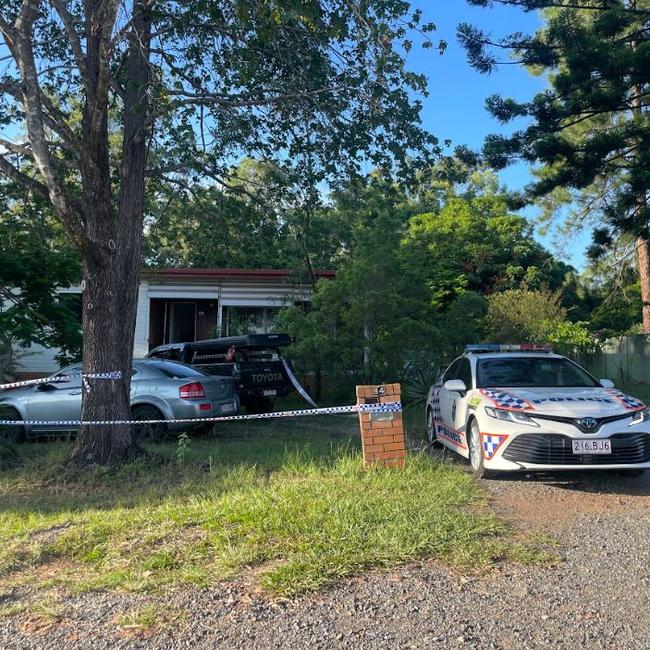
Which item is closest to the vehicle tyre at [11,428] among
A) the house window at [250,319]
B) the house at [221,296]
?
the house at [221,296]

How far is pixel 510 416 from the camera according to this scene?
268 inches

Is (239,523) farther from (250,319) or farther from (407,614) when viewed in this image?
(250,319)

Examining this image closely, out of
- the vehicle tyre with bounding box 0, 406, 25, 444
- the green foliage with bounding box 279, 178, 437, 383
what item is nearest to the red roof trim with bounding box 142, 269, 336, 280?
the green foliage with bounding box 279, 178, 437, 383

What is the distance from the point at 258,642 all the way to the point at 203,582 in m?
0.85

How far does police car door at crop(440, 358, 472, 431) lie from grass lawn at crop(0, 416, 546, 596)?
25.6 inches

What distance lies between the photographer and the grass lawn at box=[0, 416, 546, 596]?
15.1 ft

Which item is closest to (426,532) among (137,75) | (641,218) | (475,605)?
(475,605)

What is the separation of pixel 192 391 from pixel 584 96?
10.2 meters

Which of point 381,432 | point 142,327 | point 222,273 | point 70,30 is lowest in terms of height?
point 381,432

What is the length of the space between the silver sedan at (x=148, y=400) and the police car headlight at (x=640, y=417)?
237 inches

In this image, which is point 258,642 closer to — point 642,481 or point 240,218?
point 642,481

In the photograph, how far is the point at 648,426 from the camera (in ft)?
21.9

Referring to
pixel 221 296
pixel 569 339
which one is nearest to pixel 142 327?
pixel 221 296

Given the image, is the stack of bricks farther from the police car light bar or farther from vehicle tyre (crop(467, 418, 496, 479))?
the police car light bar
